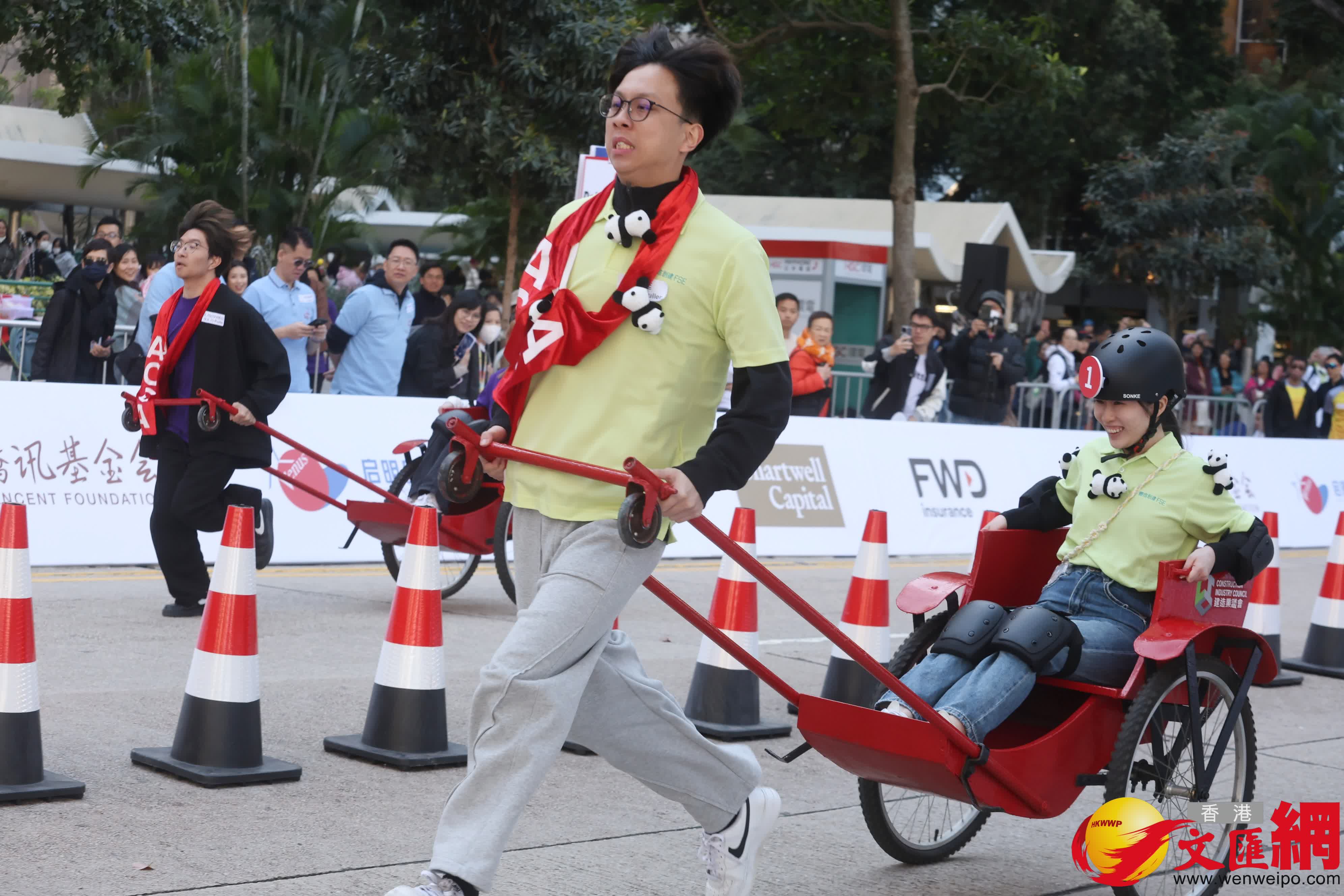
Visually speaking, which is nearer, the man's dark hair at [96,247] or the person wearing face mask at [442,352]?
the man's dark hair at [96,247]

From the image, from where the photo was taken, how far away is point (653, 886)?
14.4 ft

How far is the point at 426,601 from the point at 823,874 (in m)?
1.59

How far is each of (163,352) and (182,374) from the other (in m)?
0.15

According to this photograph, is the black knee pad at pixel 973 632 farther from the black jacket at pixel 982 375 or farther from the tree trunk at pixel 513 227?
the tree trunk at pixel 513 227

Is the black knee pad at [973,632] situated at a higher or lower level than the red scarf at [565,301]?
lower

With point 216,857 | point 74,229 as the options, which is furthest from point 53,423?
point 74,229

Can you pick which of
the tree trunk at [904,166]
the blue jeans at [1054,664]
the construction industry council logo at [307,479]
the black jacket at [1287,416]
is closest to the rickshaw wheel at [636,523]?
the blue jeans at [1054,664]

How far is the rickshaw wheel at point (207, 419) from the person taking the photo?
7.49 meters

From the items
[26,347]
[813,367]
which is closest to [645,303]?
[813,367]

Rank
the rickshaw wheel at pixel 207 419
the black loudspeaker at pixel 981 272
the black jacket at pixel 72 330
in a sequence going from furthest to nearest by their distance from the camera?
the black loudspeaker at pixel 981 272 < the black jacket at pixel 72 330 < the rickshaw wheel at pixel 207 419

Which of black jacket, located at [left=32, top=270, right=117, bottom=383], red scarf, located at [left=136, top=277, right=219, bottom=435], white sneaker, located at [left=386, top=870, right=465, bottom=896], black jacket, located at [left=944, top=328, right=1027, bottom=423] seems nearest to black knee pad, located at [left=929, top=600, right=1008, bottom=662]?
white sneaker, located at [left=386, top=870, right=465, bottom=896]

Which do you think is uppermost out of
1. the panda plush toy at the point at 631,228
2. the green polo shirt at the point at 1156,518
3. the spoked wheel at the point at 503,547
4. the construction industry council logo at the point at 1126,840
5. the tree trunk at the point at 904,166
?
the tree trunk at the point at 904,166

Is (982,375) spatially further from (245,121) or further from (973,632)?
(245,121)

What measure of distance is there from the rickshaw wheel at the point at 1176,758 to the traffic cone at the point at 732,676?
5.78 ft
